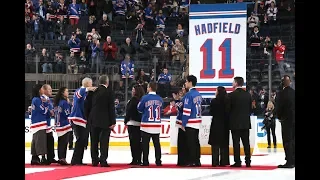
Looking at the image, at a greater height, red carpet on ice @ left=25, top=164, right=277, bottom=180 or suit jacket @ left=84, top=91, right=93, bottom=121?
suit jacket @ left=84, top=91, right=93, bottom=121

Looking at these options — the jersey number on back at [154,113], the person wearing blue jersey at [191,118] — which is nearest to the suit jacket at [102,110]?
the jersey number on back at [154,113]

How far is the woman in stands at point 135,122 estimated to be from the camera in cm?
1017

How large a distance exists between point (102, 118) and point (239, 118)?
7.28ft

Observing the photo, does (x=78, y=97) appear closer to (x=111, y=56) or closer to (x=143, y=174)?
(x=143, y=174)

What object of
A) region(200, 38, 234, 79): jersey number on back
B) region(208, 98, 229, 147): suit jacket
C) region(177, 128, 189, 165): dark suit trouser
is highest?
region(200, 38, 234, 79): jersey number on back

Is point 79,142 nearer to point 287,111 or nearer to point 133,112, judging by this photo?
point 133,112

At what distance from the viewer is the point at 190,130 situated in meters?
9.87

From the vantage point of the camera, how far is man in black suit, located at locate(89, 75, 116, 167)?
9.55m

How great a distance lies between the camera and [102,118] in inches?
376

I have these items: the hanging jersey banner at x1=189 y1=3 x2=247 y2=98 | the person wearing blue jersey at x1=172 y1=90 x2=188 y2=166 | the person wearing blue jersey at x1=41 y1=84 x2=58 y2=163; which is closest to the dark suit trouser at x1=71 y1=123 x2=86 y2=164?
the person wearing blue jersey at x1=41 y1=84 x2=58 y2=163

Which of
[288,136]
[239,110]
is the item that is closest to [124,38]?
[239,110]

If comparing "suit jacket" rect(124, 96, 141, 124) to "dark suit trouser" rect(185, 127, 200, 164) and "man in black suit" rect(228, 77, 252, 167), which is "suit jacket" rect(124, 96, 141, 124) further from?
"man in black suit" rect(228, 77, 252, 167)

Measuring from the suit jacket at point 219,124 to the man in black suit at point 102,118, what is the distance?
1.67m

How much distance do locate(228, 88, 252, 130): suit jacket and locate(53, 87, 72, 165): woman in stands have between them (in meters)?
2.76
